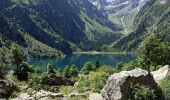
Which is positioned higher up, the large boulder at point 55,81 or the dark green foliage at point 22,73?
the dark green foliage at point 22,73

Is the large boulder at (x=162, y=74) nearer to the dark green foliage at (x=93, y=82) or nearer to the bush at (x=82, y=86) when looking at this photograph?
the dark green foliage at (x=93, y=82)

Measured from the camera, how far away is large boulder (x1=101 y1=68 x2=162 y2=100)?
39.7 meters

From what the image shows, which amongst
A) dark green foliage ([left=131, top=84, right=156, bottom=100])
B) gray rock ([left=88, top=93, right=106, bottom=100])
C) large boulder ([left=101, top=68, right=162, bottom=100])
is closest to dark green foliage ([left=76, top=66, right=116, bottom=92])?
gray rock ([left=88, top=93, right=106, bottom=100])

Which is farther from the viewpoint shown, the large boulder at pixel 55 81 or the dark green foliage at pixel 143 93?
the large boulder at pixel 55 81

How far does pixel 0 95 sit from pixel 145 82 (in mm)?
49793

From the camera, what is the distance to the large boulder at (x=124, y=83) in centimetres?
3969

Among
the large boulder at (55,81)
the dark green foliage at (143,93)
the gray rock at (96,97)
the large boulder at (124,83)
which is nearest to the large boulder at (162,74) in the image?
the large boulder at (124,83)

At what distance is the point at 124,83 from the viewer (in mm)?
40000

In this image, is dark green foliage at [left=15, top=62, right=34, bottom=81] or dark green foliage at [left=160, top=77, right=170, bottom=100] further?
dark green foliage at [left=15, top=62, right=34, bottom=81]

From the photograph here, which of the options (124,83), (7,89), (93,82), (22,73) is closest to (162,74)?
(93,82)

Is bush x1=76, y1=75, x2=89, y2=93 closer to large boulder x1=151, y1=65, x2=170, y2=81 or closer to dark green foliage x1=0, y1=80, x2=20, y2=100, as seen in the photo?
large boulder x1=151, y1=65, x2=170, y2=81

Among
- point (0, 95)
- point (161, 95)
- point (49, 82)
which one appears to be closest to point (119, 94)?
point (161, 95)

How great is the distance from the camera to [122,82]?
131 feet

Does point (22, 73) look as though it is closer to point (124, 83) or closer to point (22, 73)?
point (22, 73)
